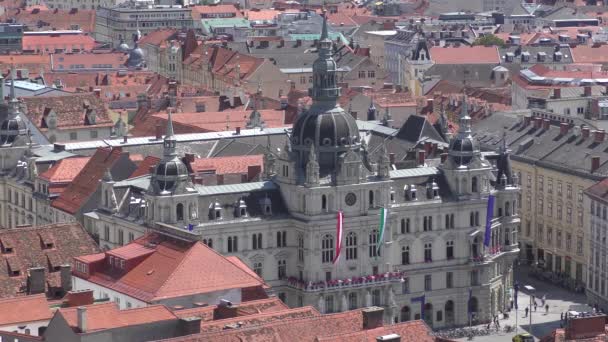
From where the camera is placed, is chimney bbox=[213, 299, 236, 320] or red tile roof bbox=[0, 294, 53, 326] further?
red tile roof bbox=[0, 294, 53, 326]

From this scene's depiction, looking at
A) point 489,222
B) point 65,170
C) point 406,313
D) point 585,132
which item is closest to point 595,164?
point 585,132

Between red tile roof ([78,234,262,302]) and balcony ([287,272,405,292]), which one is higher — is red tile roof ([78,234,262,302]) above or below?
above

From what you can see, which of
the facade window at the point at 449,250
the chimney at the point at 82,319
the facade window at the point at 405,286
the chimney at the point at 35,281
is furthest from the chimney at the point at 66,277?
the facade window at the point at 449,250

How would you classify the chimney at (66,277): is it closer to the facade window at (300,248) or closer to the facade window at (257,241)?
the facade window at (257,241)

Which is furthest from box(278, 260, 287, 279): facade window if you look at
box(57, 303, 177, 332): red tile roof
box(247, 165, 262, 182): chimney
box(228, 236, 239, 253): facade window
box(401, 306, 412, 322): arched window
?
box(57, 303, 177, 332): red tile roof

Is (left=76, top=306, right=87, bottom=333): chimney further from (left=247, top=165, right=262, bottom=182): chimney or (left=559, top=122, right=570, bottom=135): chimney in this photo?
(left=559, top=122, right=570, bottom=135): chimney

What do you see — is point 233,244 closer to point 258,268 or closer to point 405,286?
point 258,268
